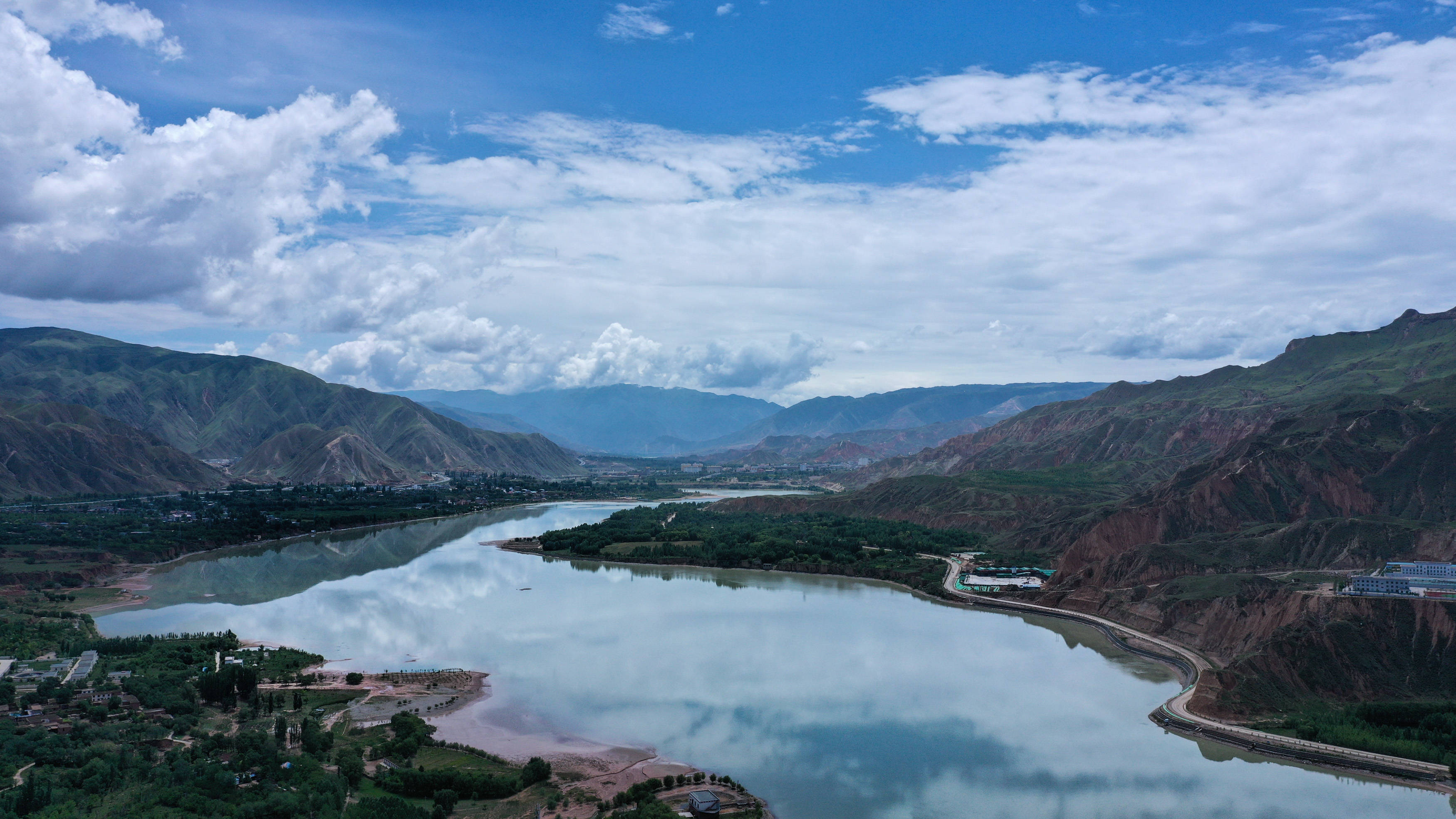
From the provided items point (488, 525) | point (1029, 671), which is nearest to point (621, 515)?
point (488, 525)

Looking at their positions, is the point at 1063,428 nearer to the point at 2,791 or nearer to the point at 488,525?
the point at 488,525

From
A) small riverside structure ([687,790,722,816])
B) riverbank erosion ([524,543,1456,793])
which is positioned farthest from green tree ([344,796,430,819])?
riverbank erosion ([524,543,1456,793])

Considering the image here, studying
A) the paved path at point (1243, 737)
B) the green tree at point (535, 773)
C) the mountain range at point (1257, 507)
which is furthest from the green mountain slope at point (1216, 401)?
the green tree at point (535, 773)

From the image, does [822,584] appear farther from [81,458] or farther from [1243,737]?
[81,458]

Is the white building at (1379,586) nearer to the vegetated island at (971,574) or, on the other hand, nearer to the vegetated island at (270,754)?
the vegetated island at (971,574)

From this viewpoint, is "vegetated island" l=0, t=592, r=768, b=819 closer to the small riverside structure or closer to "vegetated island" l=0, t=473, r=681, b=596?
the small riverside structure

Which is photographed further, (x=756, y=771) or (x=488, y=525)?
(x=488, y=525)

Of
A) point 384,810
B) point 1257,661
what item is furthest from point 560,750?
point 1257,661
